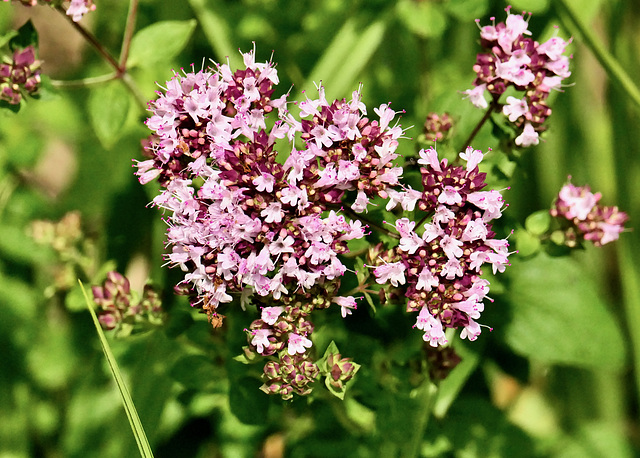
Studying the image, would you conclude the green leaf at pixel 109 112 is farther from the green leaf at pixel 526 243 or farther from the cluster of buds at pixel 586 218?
the cluster of buds at pixel 586 218

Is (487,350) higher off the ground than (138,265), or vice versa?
(138,265)

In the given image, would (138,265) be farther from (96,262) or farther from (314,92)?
(314,92)

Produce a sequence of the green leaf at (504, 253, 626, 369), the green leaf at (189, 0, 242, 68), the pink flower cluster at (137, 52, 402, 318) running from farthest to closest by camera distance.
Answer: the green leaf at (189, 0, 242, 68) → the green leaf at (504, 253, 626, 369) → the pink flower cluster at (137, 52, 402, 318)

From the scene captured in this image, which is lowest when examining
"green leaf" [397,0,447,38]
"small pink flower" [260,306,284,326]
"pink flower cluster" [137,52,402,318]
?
"small pink flower" [260,306,284,326]

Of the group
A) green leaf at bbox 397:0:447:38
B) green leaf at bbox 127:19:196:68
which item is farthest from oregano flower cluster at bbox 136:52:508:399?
green leaf at bbox 397:0:447:38

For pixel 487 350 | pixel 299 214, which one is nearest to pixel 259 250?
pixel 299 214

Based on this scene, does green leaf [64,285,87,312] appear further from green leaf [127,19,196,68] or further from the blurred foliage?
green leaf [127,19,196,68]

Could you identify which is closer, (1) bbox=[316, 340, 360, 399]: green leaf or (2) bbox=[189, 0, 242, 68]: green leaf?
(1) bbox=[316, 340, 360, 399]: green leaf

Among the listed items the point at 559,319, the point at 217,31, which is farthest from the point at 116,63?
the point at 559,319
